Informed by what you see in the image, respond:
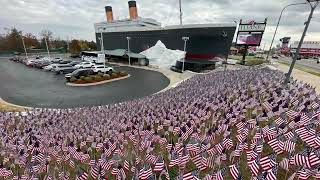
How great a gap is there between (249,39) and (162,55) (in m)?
21.3

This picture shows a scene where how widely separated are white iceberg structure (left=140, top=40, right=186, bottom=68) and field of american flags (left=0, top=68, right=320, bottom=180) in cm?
4093

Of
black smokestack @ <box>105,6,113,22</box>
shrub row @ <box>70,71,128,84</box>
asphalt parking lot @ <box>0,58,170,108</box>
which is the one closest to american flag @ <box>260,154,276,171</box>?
asphalt parking lot @ <box>0,58,170,108</box>

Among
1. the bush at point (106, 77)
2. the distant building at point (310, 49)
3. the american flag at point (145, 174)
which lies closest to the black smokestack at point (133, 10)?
the bush at point (106, 77)

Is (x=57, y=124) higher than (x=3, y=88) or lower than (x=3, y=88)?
higher

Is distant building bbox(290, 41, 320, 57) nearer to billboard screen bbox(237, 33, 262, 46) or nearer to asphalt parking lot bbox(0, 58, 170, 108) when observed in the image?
billboard screen bbox(237, 33, 262, 46)

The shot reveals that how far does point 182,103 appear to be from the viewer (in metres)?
18.9

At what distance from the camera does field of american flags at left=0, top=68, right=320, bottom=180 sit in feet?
29.7

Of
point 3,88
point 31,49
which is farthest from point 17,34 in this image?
point 3,88

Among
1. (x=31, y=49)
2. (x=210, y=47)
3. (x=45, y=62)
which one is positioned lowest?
(x=31, y=49)

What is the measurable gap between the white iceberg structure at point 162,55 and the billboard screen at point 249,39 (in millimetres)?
14380

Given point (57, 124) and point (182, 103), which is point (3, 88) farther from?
point (182, 103)

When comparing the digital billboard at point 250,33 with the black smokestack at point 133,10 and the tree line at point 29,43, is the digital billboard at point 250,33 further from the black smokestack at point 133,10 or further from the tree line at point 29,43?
the tree line at point 29,43

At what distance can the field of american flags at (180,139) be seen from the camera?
905cm

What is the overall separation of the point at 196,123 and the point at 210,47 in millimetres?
48529
